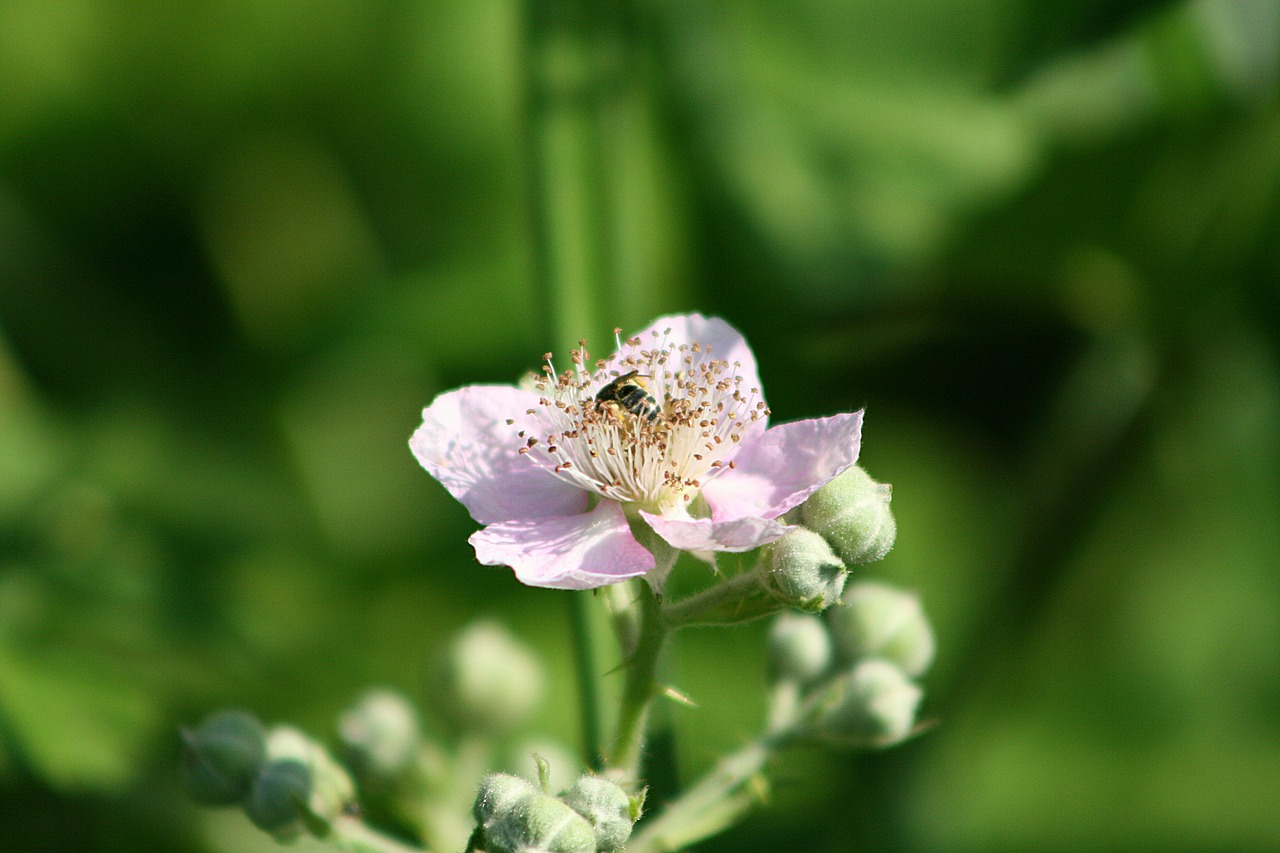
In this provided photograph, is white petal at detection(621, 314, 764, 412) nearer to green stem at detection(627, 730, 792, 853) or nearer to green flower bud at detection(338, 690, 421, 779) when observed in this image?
green stem at detection(627, 730, 792, 853)

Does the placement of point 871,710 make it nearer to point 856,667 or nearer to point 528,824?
point 856,667

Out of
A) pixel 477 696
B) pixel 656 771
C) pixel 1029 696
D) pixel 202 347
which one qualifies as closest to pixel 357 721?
pixel 477 696

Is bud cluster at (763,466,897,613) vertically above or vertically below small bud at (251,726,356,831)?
above

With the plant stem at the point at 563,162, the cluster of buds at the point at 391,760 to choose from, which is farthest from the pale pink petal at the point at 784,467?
the plant stem at the point at 563,162

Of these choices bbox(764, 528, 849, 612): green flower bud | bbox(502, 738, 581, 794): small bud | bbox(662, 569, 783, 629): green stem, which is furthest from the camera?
bbox(502, 738, 581, 794): small bud

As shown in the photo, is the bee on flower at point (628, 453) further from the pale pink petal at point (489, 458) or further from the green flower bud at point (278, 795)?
the green flower bud at point (278, 795)

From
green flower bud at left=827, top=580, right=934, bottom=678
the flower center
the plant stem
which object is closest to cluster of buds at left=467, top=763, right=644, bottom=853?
the flower center

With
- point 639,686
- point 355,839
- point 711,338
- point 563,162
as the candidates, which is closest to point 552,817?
point 639,686
